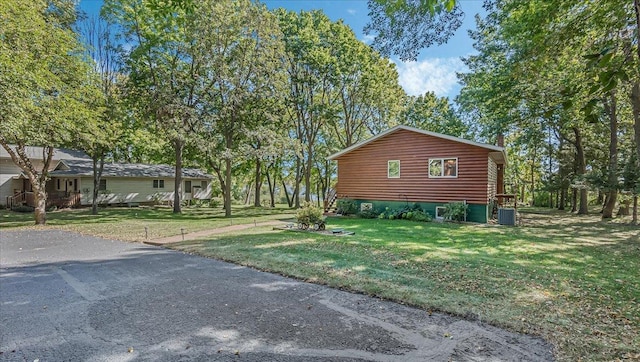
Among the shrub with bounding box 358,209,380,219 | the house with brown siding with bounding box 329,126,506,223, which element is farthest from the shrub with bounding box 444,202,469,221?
the shrub with bounding box 358,209,380,219

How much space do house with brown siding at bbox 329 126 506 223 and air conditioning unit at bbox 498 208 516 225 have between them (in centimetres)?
55

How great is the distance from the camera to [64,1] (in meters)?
15.8

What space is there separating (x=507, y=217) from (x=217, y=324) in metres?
13.2

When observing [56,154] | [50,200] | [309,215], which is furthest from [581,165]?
[56,154]

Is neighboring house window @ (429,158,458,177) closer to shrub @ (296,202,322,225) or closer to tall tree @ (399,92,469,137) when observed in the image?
shrub @ (296,202,322,225)

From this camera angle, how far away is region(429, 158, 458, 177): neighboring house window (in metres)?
14.4

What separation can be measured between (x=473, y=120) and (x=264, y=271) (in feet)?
73.5

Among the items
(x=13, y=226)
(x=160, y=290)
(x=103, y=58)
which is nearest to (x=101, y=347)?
(x=160, y=290)

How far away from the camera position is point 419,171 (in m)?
15.3

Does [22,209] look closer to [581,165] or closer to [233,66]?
[233,66]

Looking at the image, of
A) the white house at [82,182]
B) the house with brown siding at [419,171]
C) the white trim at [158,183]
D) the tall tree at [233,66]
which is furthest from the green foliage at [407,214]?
the white trim at [158,183]

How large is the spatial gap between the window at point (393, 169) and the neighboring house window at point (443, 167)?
1631 mm

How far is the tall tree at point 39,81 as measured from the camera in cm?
1088

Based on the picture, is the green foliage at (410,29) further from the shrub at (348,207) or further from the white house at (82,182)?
the white house at (82,182)
